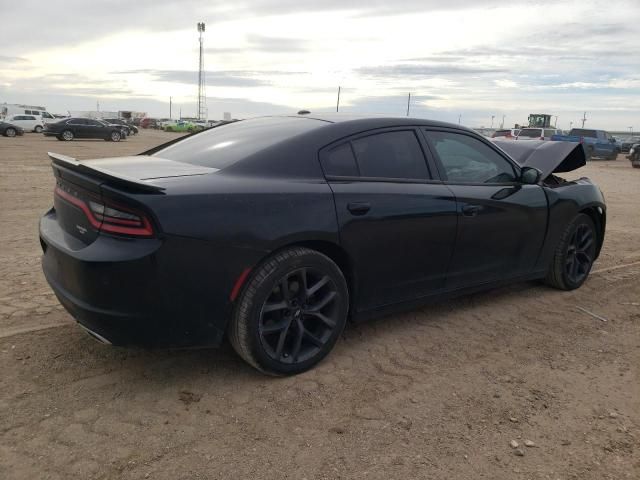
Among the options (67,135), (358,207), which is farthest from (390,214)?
(67,135)

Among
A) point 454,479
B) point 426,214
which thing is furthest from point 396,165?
point 454,479

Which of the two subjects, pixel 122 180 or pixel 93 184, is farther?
pixel 93 184

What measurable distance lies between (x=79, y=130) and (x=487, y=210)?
29442mm

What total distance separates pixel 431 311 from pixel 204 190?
90.1 inches

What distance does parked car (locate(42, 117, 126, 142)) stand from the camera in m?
28.5

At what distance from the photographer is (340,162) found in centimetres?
332

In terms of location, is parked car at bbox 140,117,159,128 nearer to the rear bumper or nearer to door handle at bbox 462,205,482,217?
door handle at bbox 462,205,482,217

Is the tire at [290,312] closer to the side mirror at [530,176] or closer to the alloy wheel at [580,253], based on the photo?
the side mirror at [530,176]

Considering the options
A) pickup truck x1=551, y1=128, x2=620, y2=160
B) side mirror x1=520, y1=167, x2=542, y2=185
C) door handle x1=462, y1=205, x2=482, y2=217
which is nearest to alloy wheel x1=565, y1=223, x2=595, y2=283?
side mirror x1=520, y1=167, x2=542, y2=185

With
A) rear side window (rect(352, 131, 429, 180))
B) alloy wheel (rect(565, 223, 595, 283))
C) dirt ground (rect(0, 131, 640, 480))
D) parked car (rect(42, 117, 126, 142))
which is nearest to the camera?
dirt ground (rect(0, 131, 640, 480))

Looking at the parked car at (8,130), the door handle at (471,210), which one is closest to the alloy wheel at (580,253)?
the door handle at (471,210)

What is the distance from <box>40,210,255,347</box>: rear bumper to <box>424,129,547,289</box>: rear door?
1.81m

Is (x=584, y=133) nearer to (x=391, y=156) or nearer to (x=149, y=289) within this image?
(x=391, y=156)

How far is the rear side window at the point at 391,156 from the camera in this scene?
135 inches
